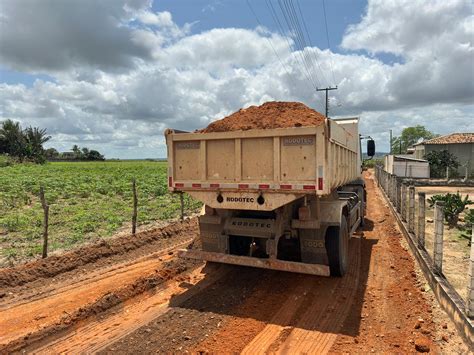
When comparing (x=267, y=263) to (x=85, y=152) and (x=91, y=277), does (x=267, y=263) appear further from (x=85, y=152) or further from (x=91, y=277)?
(x=85, y=152)

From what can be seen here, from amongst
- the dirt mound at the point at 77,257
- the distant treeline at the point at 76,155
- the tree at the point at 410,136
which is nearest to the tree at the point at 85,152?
the distant treeline at the point at 76,155

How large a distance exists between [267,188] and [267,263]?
1282 millimetres

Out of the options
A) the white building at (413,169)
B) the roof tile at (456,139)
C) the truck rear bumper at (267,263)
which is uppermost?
the roof tile at (456,139)

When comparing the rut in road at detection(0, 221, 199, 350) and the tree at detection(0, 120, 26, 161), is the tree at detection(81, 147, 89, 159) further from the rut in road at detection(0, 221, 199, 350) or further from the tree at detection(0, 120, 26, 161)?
the rut in road at detection(0, 221, 199, 350)

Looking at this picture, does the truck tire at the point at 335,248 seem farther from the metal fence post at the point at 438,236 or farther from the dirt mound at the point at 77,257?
the dirt mound at the point at 77,257

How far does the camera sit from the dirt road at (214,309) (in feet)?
15.0

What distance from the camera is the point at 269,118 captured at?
687 cm

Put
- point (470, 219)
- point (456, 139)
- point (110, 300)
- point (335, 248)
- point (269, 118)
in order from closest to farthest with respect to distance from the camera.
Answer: point (110, 300)
point (335, 248)
point (269, 118)
point (470, 219)
point (456, 139)

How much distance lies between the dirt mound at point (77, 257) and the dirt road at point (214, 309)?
0.04 meters

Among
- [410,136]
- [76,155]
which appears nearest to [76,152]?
[76,155]

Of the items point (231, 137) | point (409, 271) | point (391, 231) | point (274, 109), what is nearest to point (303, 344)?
point (231, 137)

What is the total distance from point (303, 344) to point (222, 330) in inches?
43.9

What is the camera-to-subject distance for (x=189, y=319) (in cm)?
520

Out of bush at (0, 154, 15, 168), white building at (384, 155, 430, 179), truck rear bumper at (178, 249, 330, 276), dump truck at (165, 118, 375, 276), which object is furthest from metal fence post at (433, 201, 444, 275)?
bush at (0, 154, 15, 168)
